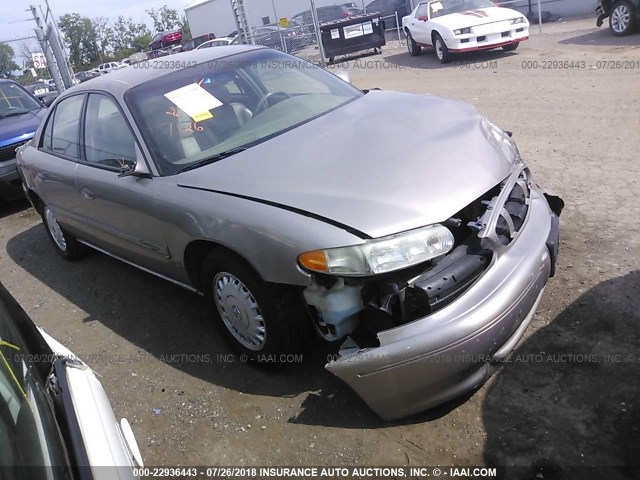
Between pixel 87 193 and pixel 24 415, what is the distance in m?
2.91

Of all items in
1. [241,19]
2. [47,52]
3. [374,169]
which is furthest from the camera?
[241,19]

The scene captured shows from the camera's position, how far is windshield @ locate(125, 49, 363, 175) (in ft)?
11.4

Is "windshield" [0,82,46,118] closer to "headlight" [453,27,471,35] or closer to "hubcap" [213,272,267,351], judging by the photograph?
"hubcap" [213,272,267,351]

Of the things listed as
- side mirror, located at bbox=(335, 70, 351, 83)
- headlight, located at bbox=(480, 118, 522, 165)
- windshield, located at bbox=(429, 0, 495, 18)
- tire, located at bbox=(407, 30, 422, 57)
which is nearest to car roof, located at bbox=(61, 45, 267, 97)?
side mirror, located at bbox=(335, 70, 351, 83)

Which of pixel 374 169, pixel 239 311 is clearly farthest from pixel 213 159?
pixel 374 169

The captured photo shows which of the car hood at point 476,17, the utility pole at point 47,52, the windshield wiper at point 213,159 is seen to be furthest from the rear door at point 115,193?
the car hood at point 476,17

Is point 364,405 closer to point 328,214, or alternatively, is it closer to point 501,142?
point 328,214

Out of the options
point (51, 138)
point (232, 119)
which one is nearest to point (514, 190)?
point (232, 119)

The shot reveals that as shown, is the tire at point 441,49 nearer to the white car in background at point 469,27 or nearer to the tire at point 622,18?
the white car in background at point 469,27

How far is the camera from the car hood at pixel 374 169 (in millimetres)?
2635

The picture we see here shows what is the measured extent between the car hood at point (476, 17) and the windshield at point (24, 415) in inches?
456

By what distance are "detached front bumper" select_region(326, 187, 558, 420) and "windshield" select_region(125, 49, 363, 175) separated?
1607 millimetres

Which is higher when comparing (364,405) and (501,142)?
(501,142)

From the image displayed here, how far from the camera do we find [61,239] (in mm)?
5352
